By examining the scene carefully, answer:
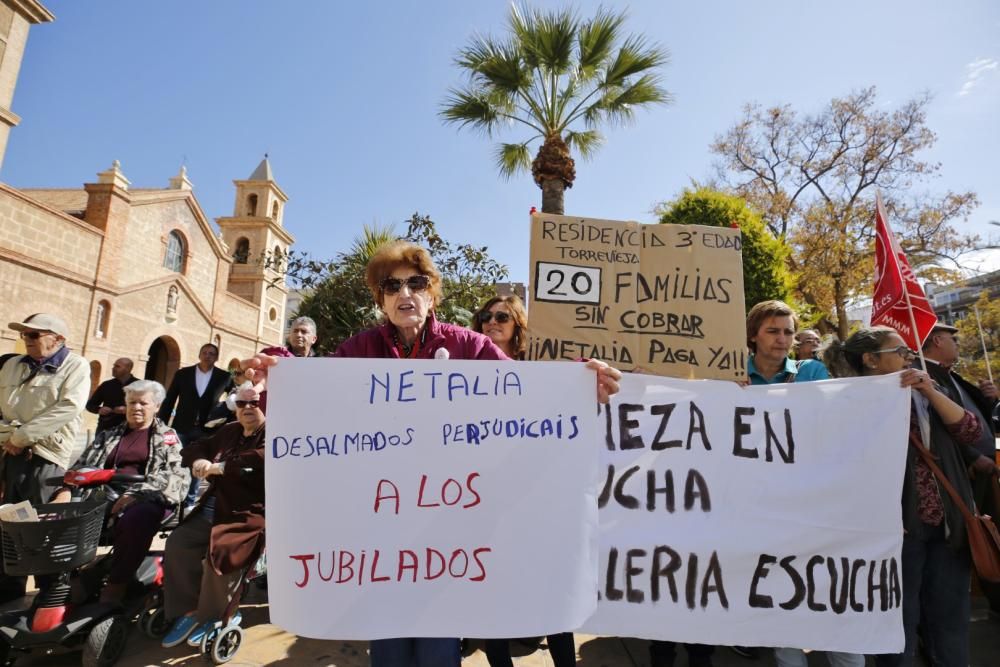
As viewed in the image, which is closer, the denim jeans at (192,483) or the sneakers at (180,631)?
the sneakers at (180,631)

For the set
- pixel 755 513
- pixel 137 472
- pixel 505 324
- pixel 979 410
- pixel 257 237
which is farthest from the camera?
pixel 257 237

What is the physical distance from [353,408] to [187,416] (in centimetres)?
472

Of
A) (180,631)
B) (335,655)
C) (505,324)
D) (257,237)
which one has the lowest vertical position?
(335,655)

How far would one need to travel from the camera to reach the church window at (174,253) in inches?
867

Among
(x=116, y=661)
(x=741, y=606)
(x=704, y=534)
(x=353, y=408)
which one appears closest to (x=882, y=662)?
(x=741, y=606)

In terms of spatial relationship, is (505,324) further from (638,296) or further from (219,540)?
(219,540)

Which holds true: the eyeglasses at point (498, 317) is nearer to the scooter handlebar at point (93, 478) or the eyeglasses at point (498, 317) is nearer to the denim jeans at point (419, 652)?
the denim jeans at point (419, 652)

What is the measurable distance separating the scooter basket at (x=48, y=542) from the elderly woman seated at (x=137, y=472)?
0.32 m

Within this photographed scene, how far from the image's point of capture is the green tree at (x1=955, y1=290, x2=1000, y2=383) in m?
31.6

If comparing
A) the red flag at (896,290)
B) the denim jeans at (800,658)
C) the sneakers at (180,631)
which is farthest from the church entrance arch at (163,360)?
the red flag at (896,290)

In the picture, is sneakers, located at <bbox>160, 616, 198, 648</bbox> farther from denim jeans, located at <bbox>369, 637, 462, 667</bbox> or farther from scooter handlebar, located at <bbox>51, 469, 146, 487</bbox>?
denim jeans, located at <bbox>369, 637, 462, 667</bbox>

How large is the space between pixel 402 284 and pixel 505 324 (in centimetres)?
147

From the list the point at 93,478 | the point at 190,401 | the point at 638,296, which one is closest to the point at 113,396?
the point at 190,401

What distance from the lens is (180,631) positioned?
2.94 m
